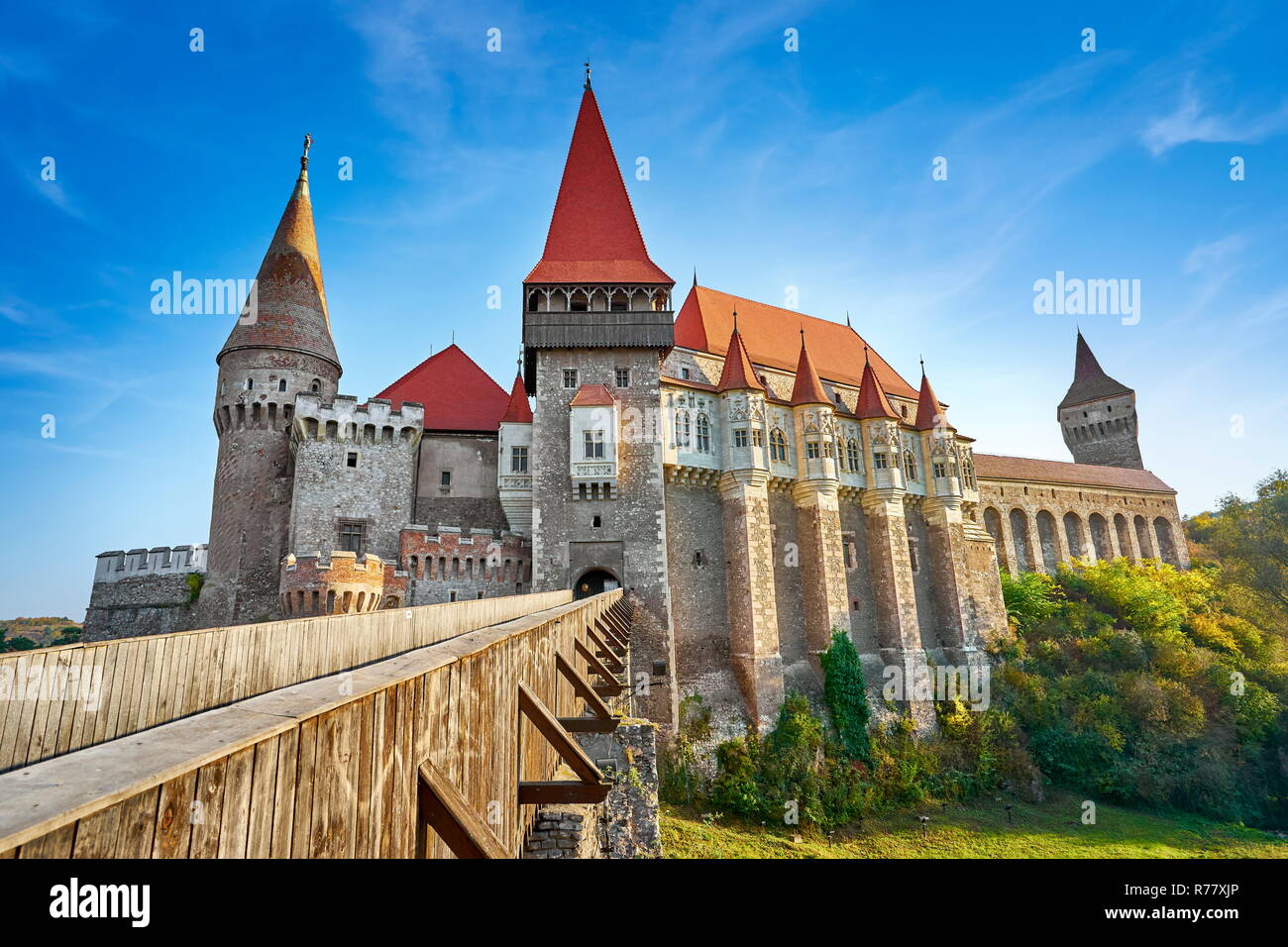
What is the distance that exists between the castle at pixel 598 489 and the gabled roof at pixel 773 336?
1.32 feet

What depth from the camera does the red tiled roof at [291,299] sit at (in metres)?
25.0

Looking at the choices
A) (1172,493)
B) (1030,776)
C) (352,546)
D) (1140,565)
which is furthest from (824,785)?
(1172,493)

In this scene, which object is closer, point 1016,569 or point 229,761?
point 229,761

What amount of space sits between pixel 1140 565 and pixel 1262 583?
6.71m

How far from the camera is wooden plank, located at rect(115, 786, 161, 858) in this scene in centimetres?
112

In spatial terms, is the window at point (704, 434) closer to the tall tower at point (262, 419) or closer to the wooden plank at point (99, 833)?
the tall tower at point (262, 419)

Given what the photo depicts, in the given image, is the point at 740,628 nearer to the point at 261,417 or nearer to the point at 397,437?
the point at 397,437

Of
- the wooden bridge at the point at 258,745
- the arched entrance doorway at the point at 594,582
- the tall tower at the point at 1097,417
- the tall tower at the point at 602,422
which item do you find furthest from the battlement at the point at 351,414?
the tall tower at the point at 1097,417

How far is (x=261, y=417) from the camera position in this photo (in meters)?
24.7

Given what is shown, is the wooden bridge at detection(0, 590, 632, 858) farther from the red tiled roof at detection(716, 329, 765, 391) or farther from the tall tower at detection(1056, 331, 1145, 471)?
the tall tower at detection(1056, 331, 1145, 471)

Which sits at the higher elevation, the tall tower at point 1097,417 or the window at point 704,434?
the tall tower at point 1097,417

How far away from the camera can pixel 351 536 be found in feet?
74.9
